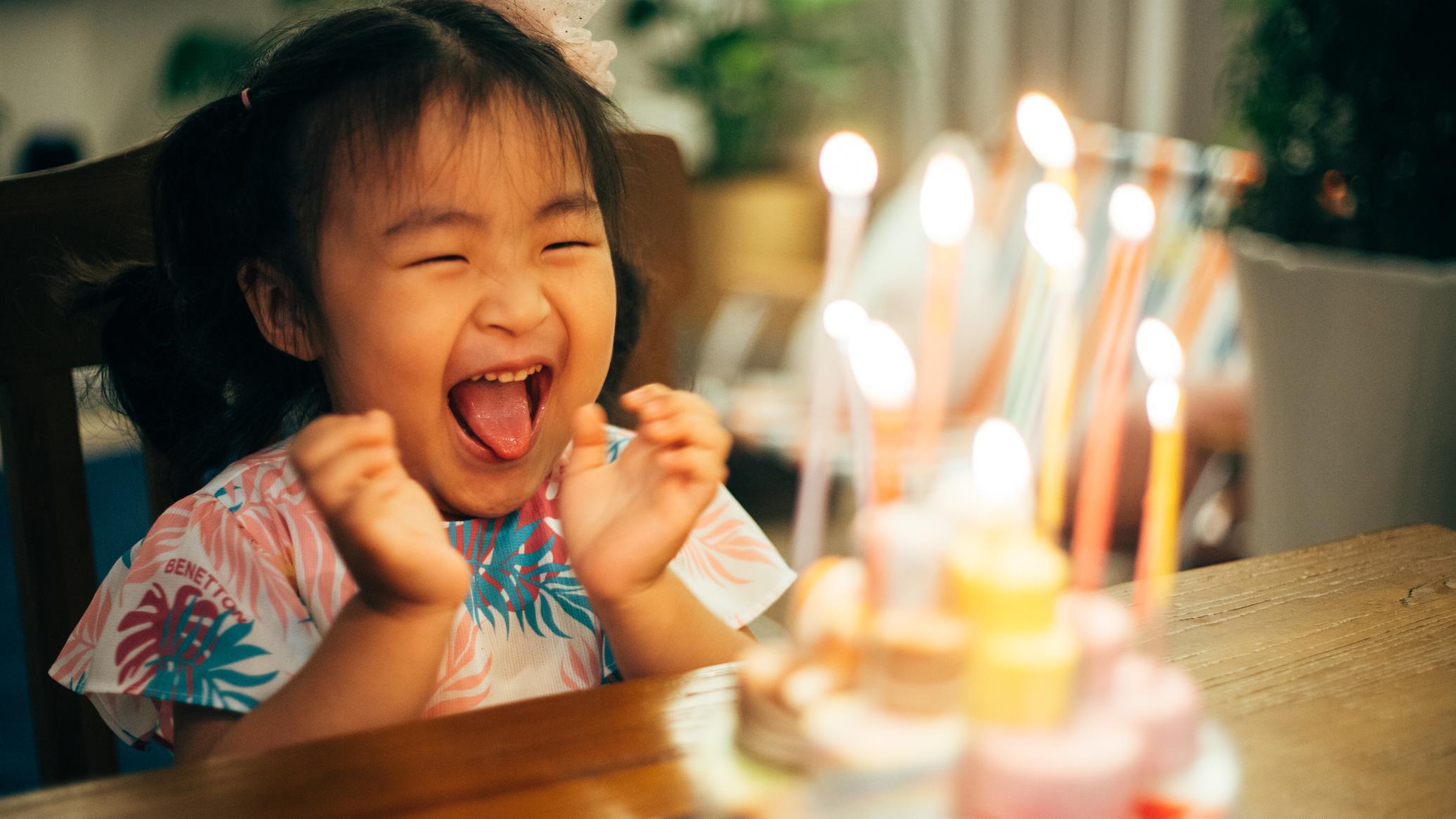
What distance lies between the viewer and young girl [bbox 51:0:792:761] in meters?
0.71

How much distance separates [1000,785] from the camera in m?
0.35

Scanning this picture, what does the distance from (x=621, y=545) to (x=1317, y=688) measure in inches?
15.1

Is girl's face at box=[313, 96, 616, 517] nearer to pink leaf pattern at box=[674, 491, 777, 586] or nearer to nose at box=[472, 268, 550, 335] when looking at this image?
nose at box=[472, 268, 550, 335]

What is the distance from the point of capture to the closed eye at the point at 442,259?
0.82 meters

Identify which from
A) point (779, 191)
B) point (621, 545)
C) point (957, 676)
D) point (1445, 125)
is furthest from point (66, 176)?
point (779, 191)

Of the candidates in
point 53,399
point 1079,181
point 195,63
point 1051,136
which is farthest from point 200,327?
point 195,63

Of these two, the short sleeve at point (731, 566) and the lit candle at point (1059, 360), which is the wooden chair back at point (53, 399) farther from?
the lit candle at point (1059, 360)

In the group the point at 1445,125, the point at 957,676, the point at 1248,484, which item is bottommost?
the point at 1248,484

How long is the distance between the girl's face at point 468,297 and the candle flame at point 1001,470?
511 mm

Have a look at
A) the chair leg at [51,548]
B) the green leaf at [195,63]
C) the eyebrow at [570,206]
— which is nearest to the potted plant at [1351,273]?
the eyebrow at [570,206]

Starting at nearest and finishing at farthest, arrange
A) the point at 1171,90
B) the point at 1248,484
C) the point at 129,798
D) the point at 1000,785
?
the point at 1000,785 < the point at 129,798 < the point at 1248,484 < the point at 1171,90

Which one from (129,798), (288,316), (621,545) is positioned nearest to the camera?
(129,798)

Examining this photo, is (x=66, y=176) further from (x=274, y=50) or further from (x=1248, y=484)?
(x=1248, y=484)

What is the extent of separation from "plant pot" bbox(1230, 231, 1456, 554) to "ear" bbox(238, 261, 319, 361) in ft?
4.48
